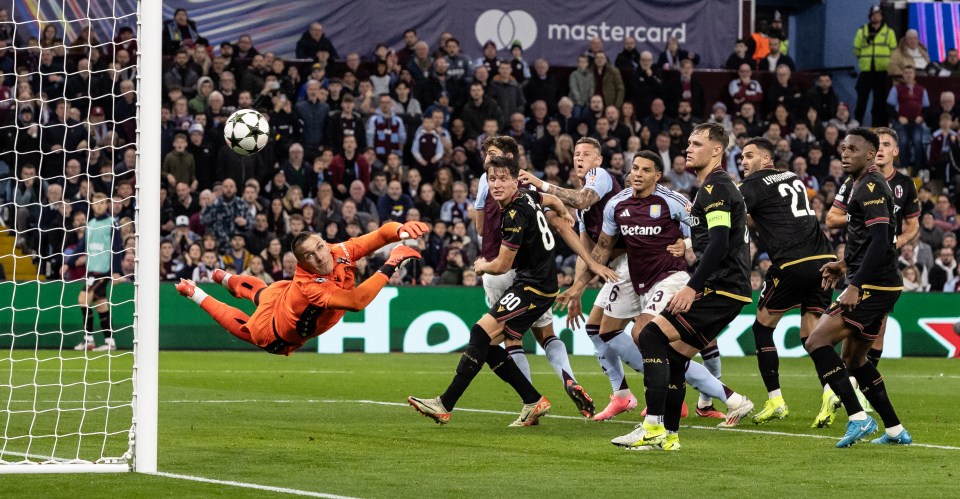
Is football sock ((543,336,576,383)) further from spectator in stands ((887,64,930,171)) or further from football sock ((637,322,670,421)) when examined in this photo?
spectator in stands ((887,64,930,171))

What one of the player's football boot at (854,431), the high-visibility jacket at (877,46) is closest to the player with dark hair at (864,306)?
the player's football boot at (854,431)

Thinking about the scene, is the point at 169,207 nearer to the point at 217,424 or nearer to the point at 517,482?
the point at 217,424

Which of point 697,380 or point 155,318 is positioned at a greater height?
point 155,318

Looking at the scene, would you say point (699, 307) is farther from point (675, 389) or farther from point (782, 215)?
point (782, 215)

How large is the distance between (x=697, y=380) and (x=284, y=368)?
7670 millimetres

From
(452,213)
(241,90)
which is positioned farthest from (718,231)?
(241,90)

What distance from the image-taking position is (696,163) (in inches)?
372

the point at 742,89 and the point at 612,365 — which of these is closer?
the point at 612,365

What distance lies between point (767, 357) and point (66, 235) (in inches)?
463

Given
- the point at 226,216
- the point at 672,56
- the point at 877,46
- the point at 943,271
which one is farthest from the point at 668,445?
the point at 877,46

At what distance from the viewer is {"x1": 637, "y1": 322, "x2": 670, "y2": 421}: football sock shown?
361 inches

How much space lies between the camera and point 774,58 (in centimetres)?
2691

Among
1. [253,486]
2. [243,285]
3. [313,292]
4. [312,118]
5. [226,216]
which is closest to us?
[253,486]

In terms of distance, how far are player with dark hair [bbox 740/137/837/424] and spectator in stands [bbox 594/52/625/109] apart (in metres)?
13.2
